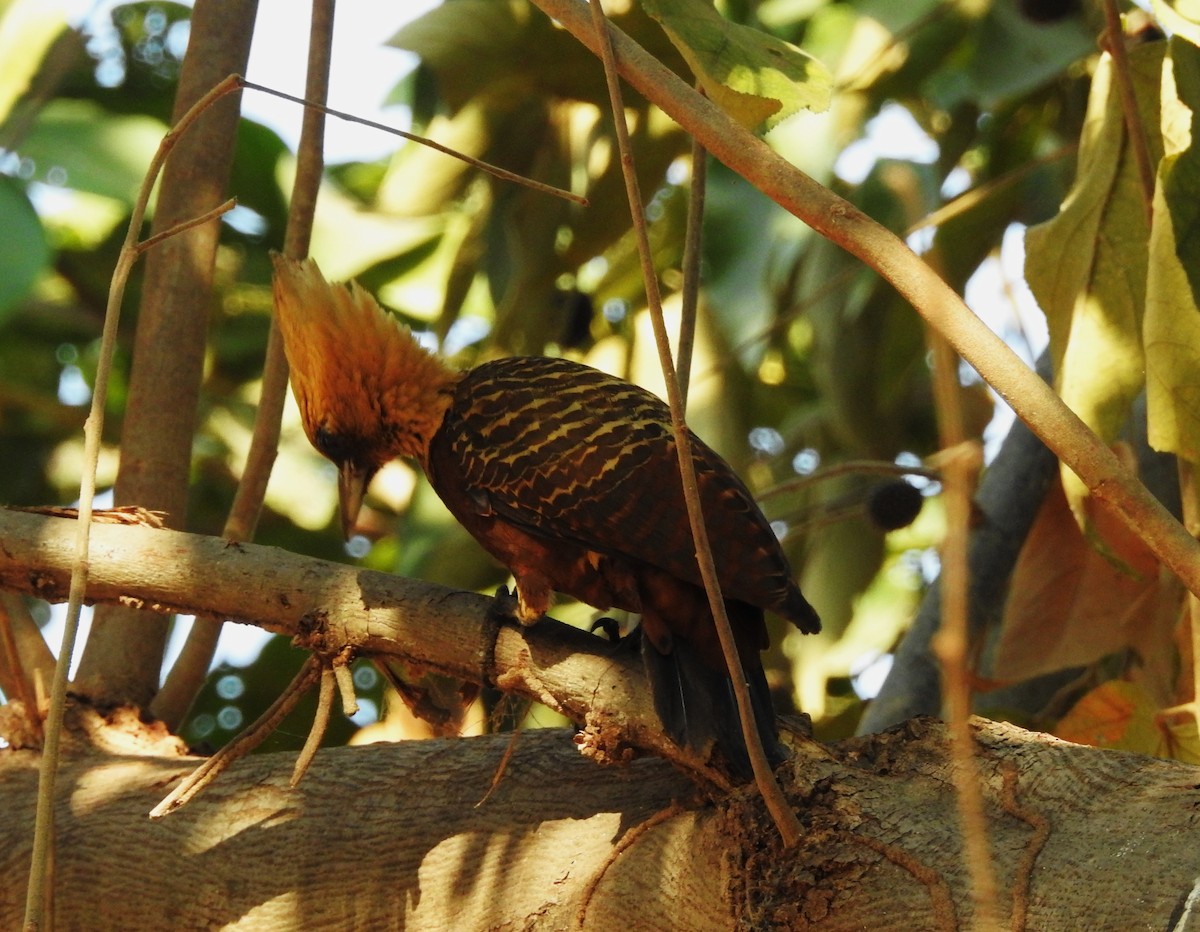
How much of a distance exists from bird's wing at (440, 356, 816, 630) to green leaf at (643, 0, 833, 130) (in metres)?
0.63

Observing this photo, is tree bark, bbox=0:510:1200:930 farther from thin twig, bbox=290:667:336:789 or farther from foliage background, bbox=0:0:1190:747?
foliage background, bbox=0:0:1190:747

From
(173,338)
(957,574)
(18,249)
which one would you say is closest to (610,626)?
(173,338)

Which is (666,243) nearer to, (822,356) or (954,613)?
(822,356)

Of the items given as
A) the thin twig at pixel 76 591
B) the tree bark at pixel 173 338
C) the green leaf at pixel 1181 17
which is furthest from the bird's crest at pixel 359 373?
the green leaf at pixel 1181 17

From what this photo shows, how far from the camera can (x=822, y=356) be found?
12.3 ft

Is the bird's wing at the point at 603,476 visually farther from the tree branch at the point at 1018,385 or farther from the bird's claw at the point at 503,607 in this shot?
the tree branch at the point at 1018,385

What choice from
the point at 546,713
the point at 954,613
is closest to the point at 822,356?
the point at 546,713

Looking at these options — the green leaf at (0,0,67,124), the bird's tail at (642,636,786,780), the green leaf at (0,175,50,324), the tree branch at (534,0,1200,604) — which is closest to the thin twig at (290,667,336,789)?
the bird's tail at (642,636,786,780)

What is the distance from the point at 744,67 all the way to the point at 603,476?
29.3 inches

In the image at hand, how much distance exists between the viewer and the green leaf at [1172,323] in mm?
2178

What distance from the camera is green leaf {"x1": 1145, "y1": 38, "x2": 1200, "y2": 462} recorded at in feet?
7.14

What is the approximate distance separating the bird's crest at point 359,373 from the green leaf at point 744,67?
0.97 meters

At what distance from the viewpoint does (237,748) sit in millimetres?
2166

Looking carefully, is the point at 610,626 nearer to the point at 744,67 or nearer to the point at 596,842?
the point at 596,842
